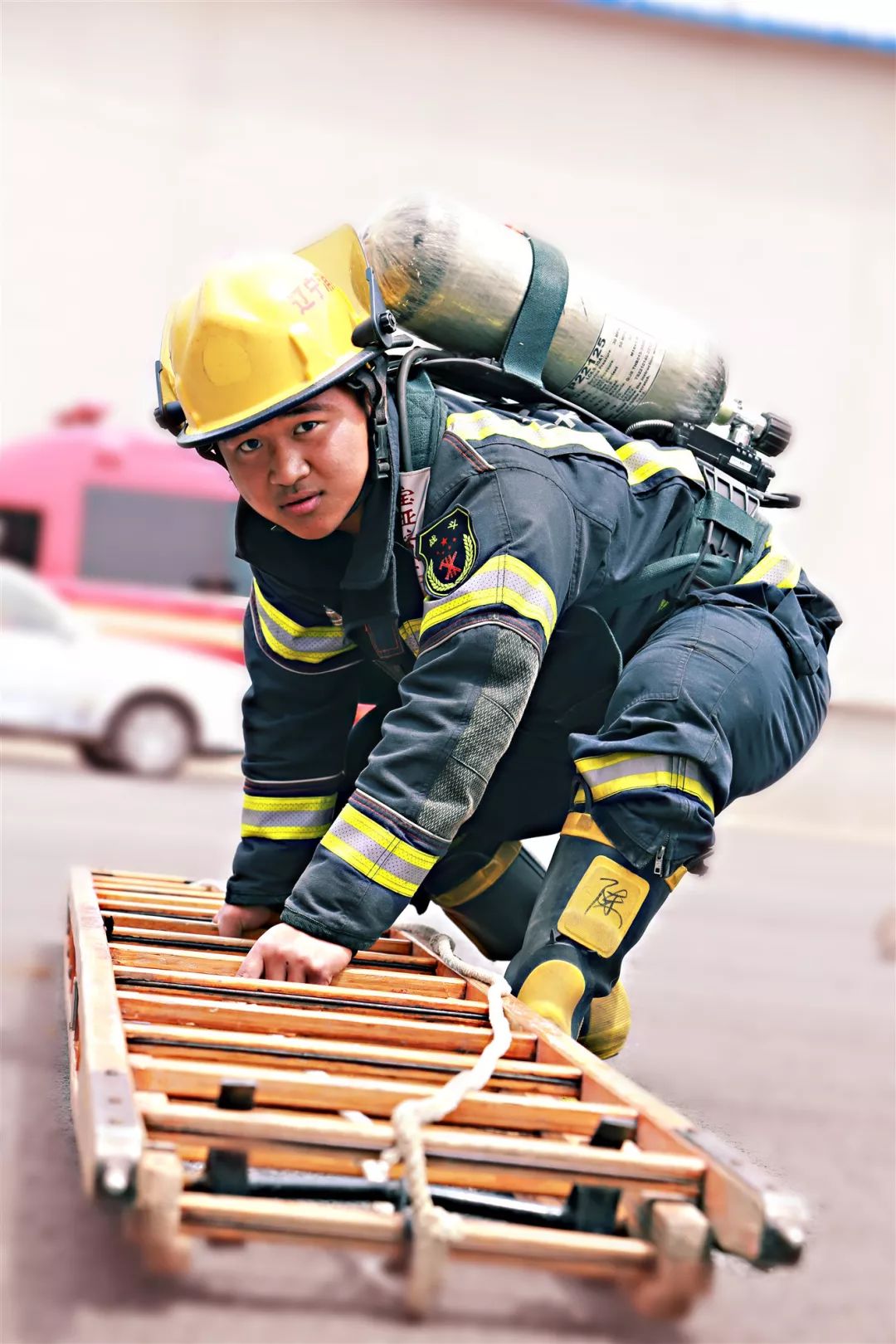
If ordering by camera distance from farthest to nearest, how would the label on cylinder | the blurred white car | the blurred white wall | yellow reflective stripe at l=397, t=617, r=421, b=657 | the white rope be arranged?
1. the blurred white wall
2. the blurred white car
3. the label on cylinder
4. yellow reflective stripe at l=397, t=617, r=421, b=657
5. the white rope

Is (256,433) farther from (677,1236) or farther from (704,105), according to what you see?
(704,105)

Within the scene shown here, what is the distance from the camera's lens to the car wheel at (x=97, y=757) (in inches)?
543

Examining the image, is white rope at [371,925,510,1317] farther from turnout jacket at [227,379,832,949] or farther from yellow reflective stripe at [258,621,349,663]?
yellow reflective stripe at [258,621,349,663]

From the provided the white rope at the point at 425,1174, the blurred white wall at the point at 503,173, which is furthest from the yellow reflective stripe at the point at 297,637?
the blurred white wall at the point at 503,173

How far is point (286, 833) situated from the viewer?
394 cm

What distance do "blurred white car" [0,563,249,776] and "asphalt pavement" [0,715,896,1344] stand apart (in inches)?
15.7

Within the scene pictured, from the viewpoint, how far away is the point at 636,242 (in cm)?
1892

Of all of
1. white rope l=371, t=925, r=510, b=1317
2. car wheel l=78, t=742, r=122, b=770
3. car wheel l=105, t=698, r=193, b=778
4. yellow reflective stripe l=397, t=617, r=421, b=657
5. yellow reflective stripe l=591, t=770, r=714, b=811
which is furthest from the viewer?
car wheel l=78, t=742, r=122, b=770

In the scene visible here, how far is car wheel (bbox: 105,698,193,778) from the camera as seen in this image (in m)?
13.5

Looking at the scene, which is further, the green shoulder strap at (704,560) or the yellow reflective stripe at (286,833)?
the yellow reflective stripe at (286,833)

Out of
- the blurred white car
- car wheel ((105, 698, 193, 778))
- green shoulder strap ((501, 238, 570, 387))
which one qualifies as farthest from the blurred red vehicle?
green shoulder strap ((501, 238, 570, 387))

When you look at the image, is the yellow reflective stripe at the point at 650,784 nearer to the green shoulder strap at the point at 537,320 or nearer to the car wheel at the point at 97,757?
the green shoulder strap at the point at 537,320

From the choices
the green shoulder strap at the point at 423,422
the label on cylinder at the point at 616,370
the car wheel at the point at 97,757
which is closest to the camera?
the green shoulder strap at the point at 423,422

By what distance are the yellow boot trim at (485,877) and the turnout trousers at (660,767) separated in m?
0.62
